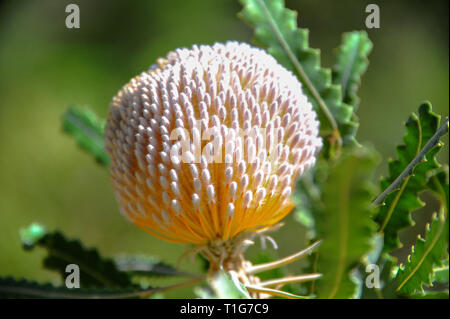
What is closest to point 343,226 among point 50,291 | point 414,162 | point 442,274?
point 414,162

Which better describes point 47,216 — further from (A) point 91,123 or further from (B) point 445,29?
(B) point 445,29

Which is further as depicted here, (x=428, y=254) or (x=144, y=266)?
(x=144, y=266)

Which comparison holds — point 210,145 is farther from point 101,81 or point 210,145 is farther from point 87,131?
point 101,81

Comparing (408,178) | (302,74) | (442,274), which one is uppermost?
(302,74)

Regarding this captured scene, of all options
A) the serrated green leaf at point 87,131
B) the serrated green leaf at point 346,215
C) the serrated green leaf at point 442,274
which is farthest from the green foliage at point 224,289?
the serrated green leaf at point 87,131

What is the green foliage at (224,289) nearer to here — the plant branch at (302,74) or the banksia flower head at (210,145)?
the banksia flower head at (210,145)

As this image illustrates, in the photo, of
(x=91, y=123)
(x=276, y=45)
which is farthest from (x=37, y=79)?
(x=276, y=45)
